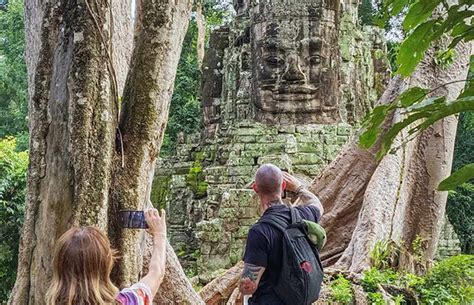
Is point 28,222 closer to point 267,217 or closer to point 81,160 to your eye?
point 81,160

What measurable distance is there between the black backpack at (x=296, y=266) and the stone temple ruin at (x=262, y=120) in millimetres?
6018

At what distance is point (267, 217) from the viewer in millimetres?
2951

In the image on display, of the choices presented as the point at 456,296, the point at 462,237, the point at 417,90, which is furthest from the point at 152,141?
the point at 462,237

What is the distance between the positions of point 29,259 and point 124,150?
2.25ft

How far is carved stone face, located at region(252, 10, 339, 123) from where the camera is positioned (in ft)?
37.6

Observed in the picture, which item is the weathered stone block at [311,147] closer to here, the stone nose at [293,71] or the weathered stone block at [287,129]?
the weathered stone block at [287,129]

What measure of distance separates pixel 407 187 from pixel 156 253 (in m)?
4.34

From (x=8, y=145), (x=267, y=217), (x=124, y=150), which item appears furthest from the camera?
(x=8, y=145)

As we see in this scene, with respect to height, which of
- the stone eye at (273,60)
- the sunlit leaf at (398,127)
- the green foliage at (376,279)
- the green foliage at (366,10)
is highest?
the green foliage at (366,10)

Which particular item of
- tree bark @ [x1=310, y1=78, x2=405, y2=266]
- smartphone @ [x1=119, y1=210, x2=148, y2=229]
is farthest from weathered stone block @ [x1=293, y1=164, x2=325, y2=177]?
smartphone @ [x1=119, y1=210, x2=148, y2=229]

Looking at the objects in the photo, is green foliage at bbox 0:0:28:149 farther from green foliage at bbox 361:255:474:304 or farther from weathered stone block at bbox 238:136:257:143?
green foliage at bbox 361:255:474:304

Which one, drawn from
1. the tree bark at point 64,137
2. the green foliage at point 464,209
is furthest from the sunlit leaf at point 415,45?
the green foliage at point 464,209

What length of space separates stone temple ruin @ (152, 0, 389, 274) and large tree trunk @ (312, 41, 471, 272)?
2658 millimetres

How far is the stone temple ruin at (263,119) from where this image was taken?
9188mm
